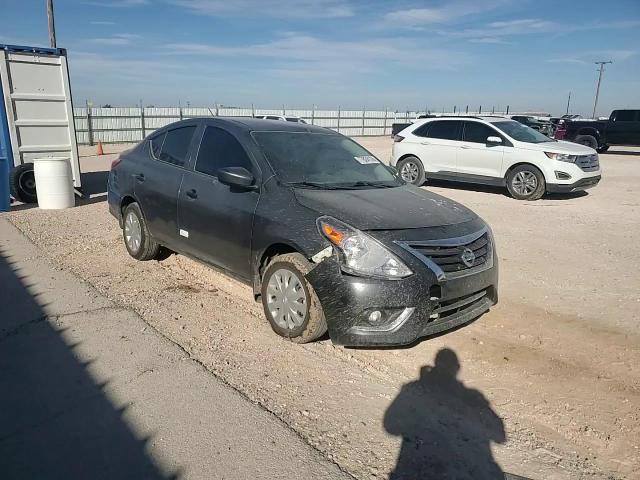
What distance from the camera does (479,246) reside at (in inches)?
152

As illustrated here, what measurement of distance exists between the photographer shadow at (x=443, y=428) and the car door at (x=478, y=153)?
8.42 meters

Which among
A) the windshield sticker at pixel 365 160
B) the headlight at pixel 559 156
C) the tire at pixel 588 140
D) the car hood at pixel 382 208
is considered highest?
the windshield sticker at pixel 365 160

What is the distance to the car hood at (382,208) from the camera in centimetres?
360

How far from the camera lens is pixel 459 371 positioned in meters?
3.57

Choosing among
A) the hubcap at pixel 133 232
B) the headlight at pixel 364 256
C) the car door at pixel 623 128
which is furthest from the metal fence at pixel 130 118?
the headlight at pixel 364 256

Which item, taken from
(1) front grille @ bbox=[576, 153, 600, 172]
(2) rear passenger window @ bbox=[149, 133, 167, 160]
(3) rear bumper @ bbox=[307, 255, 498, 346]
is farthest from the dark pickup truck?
(3) rear bumper @ bbox=[307, 255, 498, 346]

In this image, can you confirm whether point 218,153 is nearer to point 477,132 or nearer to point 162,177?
point 162,177

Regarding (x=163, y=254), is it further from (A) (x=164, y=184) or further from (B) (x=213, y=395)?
(B) (x=213, y=395)

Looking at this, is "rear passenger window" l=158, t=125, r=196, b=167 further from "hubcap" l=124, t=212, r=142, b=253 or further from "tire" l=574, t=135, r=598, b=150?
"tire" l=574, t=135, r=598, b=150

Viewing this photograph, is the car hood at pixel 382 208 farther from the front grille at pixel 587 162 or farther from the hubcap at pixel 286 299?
the front grille at pixel 587 162

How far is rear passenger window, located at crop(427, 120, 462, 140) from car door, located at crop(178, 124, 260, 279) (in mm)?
8226

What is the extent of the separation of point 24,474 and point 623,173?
17637 mm

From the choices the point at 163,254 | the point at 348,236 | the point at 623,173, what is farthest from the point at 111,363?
the point at 623,173

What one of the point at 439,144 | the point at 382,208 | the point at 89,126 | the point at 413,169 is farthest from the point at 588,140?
the point at 89,126
